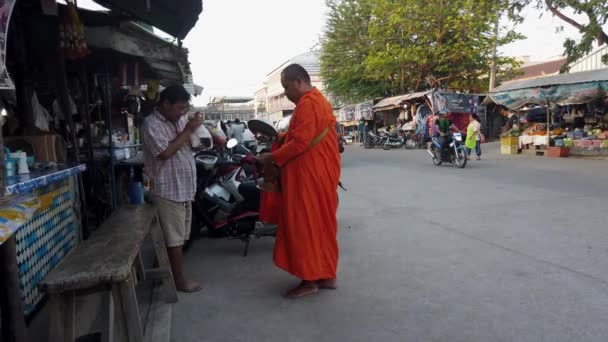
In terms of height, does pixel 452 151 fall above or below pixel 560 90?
below

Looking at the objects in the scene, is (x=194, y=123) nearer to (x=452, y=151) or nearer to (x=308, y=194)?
(x=308, y=194)

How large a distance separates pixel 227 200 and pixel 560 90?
12334 mm

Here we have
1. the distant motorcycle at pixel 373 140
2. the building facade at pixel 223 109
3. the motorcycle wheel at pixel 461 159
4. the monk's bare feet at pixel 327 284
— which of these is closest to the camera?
the monk's bare feet at pixel 327 284

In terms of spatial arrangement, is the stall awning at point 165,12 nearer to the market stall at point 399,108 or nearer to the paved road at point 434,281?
the paved road at point 434,281

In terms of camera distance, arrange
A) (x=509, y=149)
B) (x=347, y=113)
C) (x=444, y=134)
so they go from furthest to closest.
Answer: (x=347, y=113) < (x=509, y=149) < (x=444, y=134)

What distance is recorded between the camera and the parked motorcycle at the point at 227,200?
4.71m

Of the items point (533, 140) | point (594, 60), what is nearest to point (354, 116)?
point (594, 60)

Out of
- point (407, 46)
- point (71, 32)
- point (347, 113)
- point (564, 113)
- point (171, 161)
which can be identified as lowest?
point (171, 161)

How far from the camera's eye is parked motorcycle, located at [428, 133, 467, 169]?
1191 centimetres

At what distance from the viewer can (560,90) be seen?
45.0 feet

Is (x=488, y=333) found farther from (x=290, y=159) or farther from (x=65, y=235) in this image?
(x=65, y=235)

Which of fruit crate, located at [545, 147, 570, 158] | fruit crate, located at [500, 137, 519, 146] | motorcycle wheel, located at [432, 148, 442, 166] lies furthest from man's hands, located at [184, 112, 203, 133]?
fruit crate, located at [500, 137, 519, 146]

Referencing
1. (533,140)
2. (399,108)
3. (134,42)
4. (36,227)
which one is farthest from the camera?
(399,108)

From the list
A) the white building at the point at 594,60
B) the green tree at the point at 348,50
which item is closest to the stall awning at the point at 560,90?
the white building at the point at 594,60
